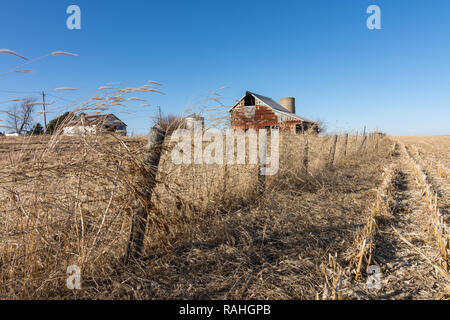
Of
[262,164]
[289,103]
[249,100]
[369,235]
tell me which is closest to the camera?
[369,235]

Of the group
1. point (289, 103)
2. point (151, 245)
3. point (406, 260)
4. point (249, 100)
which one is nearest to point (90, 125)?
point (151, 245)

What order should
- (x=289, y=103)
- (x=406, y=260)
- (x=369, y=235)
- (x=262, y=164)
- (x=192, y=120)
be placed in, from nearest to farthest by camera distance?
(x=406, y=260), (x=369, y=235), (x=192, y=120), (x=262, y=164), (x=289, y=103)

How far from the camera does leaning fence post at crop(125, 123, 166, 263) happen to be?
2.08 meters

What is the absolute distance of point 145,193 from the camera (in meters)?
2.12

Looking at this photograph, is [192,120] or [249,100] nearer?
[192,120]

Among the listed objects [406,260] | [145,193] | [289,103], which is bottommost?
[406,260]

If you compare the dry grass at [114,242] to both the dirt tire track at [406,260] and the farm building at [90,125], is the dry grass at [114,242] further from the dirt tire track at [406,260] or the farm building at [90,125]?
the dirt tire track at [406,260]

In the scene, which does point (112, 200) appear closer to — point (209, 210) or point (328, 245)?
point (209, 210)

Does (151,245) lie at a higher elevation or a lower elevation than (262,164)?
lower

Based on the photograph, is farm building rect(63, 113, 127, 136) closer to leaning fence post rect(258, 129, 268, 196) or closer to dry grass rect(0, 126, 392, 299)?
dry grass rect(0, 126, 392, 299)

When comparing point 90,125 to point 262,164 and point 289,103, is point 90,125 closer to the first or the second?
point 262,164

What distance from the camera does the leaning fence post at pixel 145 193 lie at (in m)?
2.08
